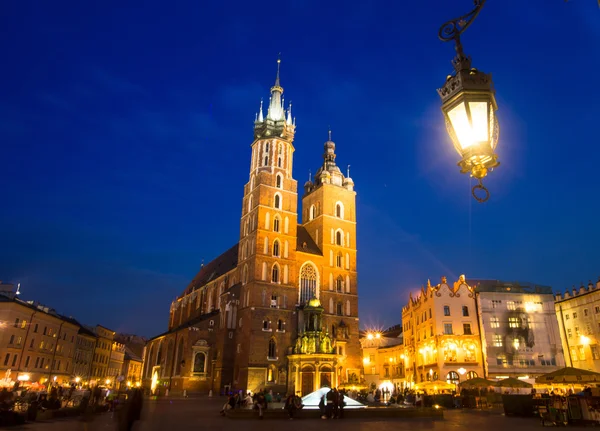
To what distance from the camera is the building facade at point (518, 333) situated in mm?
45781

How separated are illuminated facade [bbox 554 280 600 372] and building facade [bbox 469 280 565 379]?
10.6 feet

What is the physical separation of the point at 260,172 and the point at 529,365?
3872 centimetres

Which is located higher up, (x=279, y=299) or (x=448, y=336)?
(x=279, y=299)

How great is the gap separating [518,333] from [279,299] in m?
26.8

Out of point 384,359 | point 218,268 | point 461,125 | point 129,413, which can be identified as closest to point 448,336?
point 384,359

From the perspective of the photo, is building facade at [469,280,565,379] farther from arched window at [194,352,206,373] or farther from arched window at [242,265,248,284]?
arched window at [194,352,206,373]

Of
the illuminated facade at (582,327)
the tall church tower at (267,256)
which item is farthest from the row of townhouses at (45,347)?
the illuminated facade at (582,327)

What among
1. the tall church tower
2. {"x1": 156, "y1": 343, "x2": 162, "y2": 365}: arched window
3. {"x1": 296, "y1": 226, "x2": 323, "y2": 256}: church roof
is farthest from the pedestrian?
{"x1": 156, "y1": 343, "x2": 162, "y2": 365}: arched window

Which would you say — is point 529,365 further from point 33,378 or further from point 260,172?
point 33,378

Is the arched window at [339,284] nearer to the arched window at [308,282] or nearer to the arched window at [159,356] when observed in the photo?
the arched window at [308,282]

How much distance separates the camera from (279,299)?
53844 mm

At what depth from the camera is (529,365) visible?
151 ft

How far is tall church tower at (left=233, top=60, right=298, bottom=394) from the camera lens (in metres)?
50.7

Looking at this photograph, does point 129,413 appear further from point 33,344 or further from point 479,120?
point 33,344
